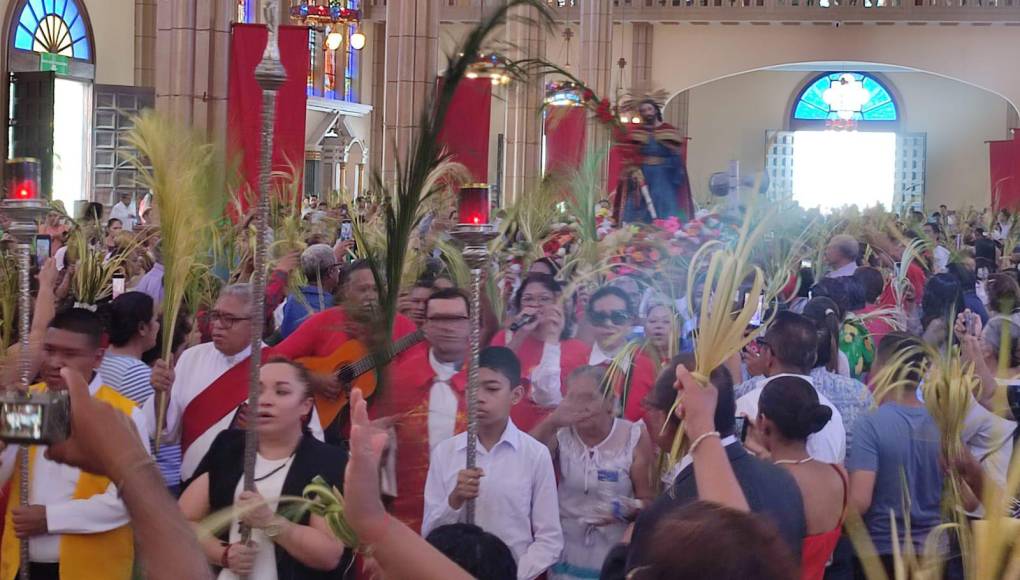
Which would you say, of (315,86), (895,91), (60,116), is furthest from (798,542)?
(895,91)

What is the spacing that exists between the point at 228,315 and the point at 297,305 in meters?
1.50

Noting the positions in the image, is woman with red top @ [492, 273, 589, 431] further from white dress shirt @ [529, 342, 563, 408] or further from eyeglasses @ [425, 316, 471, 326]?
eyeglasses @ [425, 316, 471, 326]

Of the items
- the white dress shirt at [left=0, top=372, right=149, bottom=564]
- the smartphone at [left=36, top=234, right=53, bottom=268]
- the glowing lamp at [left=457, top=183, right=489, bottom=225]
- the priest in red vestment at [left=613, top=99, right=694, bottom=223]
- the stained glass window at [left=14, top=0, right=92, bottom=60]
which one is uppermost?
the stained glass window at [left=14, top=0, right=92, bottom=60]

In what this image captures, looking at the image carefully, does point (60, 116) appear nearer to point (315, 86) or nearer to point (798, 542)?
point (315, 86)

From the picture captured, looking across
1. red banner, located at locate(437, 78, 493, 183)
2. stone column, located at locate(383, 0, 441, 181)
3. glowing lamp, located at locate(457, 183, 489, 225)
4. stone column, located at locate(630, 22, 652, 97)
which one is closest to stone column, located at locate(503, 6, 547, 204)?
A: stone column, located at locate(383, 0, 441, 181)

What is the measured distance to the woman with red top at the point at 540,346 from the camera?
4715 millimetres

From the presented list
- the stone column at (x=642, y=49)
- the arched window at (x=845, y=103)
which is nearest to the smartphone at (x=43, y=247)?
the stone column at (x=642, y=49)

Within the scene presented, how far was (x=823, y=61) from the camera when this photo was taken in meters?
28.4

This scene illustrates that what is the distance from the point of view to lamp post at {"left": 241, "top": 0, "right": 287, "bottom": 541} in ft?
10.4

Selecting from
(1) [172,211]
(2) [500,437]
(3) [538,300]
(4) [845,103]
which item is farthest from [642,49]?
(2) [500,437]

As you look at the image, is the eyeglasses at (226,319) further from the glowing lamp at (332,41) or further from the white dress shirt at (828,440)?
the glowing lamp at (332,41)

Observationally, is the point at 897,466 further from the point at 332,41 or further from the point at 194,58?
the point at 332,41

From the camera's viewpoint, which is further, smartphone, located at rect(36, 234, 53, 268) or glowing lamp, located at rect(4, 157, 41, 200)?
smartphone, located at rect(36, 234, 53, 268)

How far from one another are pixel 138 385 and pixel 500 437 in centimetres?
139
